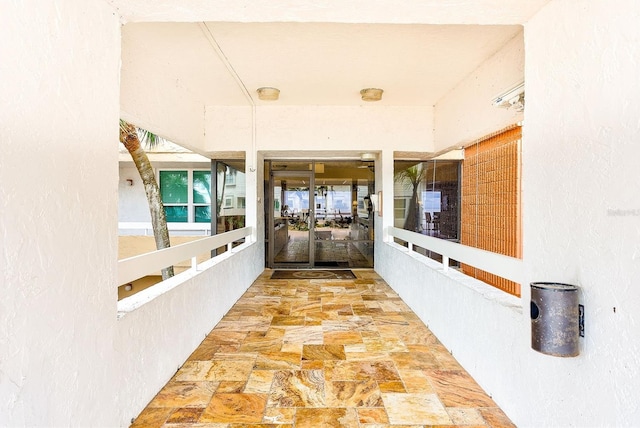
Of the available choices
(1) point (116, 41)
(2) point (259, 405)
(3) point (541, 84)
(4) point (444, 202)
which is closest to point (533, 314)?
(3) point (541, 84)

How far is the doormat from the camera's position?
6430 mm

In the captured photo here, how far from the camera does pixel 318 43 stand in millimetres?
3553

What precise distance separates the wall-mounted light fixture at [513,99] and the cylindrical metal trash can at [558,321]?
1981 millimetres

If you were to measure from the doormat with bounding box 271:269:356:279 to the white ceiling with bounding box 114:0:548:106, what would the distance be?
3.01 meters

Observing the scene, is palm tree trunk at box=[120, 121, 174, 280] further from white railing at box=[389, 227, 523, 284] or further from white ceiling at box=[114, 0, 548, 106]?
white railing at box=[389, 227, 523, 284]

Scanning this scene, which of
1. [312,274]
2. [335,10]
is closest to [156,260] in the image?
[335,10]

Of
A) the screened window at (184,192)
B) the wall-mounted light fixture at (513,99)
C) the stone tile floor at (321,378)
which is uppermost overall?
the wall-mounted light fixture at (513,99)

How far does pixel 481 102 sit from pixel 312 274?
400cm

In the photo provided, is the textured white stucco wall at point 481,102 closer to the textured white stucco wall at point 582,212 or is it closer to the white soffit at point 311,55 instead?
the white soffit at point 311,55

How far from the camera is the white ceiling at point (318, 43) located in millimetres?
1932

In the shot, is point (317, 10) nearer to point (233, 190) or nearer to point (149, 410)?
point (149, 410)

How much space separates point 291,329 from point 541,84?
3.02 metres

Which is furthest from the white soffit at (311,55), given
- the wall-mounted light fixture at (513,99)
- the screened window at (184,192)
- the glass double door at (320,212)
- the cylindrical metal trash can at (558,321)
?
the screened window at (184,192)

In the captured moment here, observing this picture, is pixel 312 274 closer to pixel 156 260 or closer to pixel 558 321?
pixel 156 260
